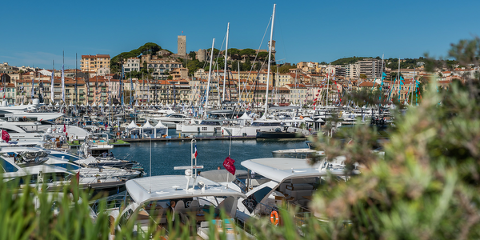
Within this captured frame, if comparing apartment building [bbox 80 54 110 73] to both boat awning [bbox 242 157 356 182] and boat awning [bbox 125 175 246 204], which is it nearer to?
boat awning [bbox 242 157 356 182]

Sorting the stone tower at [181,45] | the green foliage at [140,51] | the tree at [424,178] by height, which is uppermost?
the stone tower at [181,45]

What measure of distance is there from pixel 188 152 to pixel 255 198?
26.4 metres

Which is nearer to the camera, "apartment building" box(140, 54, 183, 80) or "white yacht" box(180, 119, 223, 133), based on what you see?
"white yacht" box(180, 119, 223, 133)

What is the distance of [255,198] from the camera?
10922mm

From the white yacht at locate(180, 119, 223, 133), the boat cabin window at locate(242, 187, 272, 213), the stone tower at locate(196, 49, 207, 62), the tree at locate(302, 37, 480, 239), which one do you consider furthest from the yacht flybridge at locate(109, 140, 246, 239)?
the stone tower at locate(196, 49, 207, 62)

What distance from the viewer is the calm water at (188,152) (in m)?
30.4

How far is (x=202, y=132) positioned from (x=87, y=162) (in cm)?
3129

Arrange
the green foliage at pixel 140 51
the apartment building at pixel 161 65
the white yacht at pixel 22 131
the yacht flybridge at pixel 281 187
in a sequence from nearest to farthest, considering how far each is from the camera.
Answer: the yacht flybridge at pixel 281 187
the white yacht at pixel 22 131
the apartment building at pixel 161 65
the green foliage at pixel 140 51

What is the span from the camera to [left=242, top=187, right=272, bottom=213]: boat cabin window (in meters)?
10.8

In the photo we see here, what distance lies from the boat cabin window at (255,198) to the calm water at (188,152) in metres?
15.9

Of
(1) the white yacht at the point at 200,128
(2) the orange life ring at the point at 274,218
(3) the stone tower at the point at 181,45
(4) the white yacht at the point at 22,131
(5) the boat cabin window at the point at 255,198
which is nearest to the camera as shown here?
(2) the orange life ring at the point at 274,218

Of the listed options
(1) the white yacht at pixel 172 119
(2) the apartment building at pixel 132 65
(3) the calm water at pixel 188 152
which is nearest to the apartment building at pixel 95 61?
(2) the apartment building at pixel 132 65

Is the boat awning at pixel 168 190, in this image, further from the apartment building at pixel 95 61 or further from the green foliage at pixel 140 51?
the apartment building at pixel 95 61

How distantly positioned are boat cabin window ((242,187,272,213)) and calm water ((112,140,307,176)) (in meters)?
15.9
